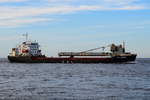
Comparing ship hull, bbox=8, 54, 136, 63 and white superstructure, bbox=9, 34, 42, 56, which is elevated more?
white superstructure, bbox=9, 34, 42, 56

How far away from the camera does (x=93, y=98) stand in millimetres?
33312

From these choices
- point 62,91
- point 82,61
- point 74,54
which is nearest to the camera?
point 62,91

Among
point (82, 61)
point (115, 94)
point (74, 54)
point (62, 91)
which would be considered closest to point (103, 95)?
point (115, 94)

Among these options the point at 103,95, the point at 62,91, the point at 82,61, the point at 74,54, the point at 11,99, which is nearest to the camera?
the point at 11,99

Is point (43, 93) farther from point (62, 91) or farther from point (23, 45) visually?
point (23, 45)

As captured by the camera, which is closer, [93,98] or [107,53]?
[93,98]

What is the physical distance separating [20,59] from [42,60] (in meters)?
7.85

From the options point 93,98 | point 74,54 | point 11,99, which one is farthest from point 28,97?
point 74,54

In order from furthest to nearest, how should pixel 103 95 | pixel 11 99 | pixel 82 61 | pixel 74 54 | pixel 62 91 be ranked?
1. pixel 74 54
2. pixel 82 61
3. pixel 62 91
4. pixel 103 95
5. pixel 11 99

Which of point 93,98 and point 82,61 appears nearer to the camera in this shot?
point 93,98

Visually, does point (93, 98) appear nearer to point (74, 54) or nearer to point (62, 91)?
point (62, 91)

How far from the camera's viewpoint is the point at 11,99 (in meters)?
32.1

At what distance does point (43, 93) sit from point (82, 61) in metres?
104

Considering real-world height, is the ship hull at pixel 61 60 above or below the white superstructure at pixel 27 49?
below
